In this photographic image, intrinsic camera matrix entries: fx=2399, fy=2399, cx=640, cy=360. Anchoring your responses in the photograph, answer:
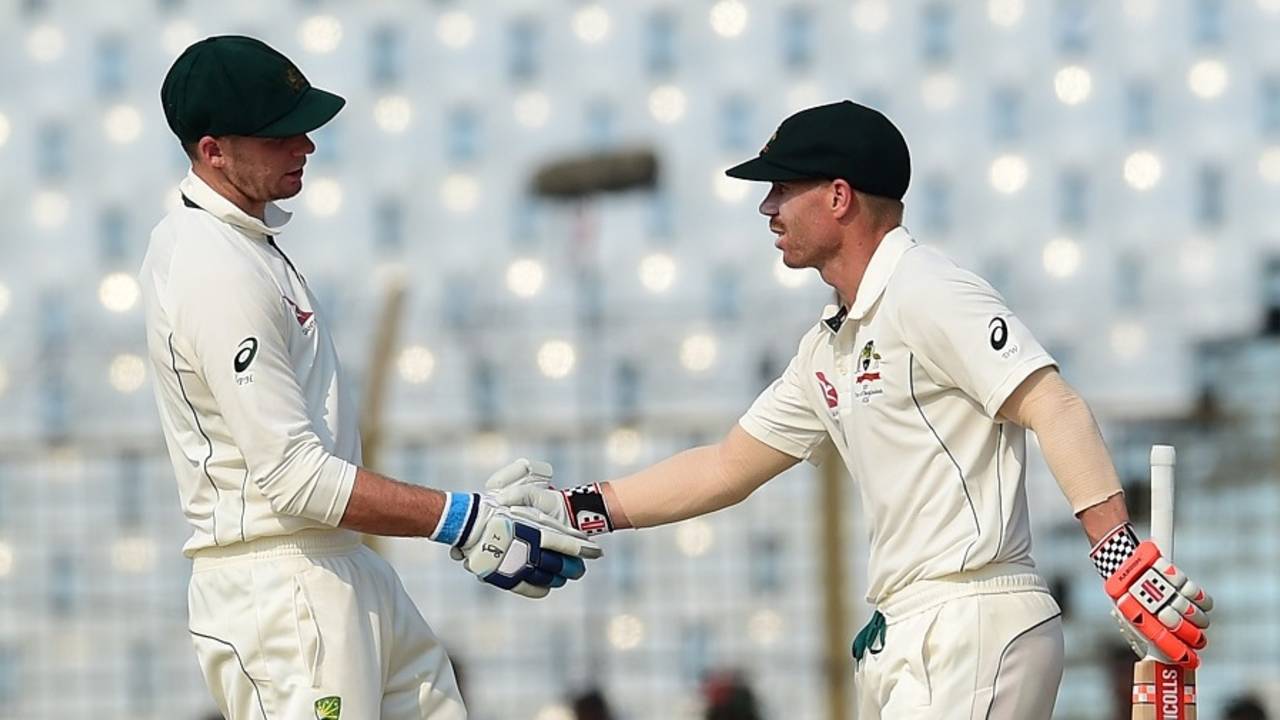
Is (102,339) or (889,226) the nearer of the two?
(889,226)

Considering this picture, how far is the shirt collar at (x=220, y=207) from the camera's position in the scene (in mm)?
3896

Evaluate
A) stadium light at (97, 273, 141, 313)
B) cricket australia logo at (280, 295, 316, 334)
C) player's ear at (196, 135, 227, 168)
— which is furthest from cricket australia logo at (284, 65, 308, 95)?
stadium light at (97, 273, 141, 313)

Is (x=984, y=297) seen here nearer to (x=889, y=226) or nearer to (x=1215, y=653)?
(x=889, y=226)

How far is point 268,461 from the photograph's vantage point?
3.76 m

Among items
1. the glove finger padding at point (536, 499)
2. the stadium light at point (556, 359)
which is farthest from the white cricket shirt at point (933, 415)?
the stadium light at point (556, 359)

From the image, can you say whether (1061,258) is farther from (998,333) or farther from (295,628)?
(295,628)

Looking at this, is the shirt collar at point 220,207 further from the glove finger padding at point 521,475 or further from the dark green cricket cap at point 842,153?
the dark green cricket cap at point 842,153

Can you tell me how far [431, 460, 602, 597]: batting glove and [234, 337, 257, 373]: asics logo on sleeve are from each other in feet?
1.33

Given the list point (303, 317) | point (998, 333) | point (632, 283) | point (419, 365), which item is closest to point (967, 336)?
point (998, 333)

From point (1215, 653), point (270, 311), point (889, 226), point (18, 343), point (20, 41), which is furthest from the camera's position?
point (20, 41)

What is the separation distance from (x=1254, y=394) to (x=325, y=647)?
6111 millimetres

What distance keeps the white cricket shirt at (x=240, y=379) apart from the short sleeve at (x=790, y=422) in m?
0.84

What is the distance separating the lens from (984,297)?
3.85 metres

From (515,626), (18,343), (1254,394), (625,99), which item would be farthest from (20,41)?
(1254,394)
